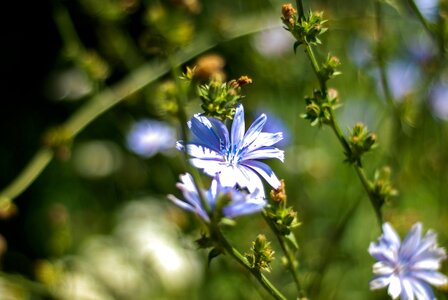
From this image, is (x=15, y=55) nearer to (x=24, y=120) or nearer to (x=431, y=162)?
(x=24, y=120)

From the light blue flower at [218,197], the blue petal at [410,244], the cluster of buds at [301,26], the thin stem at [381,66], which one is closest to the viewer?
the light blue flower at [218,197]

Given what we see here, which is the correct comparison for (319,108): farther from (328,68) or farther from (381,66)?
(381,66)

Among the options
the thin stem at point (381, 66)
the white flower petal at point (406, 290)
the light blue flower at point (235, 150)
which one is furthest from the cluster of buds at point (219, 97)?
the thin stem at point (381, 66)

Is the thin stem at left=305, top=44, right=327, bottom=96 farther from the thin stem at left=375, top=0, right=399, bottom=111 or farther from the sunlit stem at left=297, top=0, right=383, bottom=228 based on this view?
the thin stem at left=375, top=0, right=399, bottom=111

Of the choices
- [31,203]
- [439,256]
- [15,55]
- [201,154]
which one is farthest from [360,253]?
[15,55]

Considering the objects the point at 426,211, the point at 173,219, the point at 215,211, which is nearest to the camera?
the point at 215,211

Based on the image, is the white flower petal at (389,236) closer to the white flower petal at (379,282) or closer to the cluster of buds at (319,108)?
the white flower petal at (379,282)
